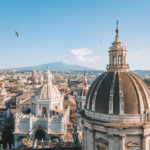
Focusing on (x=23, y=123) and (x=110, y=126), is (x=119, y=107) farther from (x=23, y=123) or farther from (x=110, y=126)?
(x=23, y=123)

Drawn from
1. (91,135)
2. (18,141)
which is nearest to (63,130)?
(18,141)

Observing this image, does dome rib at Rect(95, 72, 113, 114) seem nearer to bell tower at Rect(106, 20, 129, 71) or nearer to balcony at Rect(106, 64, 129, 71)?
balcony at Rect(106, 64, 129, 71)

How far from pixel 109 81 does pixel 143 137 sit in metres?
5.46

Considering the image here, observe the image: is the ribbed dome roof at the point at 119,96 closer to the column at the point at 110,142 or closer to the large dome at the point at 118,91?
the large dome at the point at 118,91

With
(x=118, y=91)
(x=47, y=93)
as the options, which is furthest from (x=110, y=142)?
(x=47, y=93)

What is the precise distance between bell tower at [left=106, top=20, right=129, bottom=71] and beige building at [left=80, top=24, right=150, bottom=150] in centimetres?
62

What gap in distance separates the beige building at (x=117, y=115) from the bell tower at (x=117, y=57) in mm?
622

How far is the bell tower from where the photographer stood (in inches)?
713

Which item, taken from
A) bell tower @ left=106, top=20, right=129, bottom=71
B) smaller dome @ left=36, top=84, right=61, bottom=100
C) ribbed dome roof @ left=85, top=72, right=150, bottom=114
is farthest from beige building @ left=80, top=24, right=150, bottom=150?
smaller dome @ left=36, top=84, right=61, bottom=100

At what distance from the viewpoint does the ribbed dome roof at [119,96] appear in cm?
1556

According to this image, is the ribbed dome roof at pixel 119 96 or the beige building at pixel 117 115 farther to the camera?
the ribbed dome roof at pixel 119 96

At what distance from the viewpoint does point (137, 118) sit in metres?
15.4

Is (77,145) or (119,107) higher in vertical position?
(119,107)

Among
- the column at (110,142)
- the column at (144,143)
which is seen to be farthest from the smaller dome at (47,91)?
the column at (144,143)
